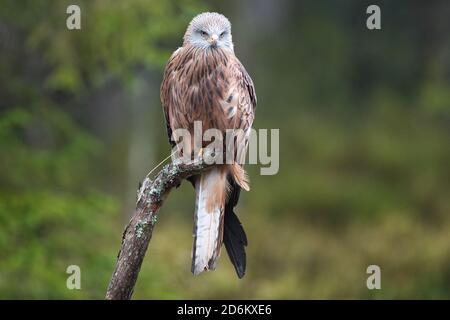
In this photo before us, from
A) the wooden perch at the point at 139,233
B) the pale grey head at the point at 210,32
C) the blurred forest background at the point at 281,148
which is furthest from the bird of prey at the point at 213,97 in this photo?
the blurred forest background at the point at 281,148

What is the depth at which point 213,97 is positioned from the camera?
4.91 m

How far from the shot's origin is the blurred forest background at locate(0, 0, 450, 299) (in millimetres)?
6957

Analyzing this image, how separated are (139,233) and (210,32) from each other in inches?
54.6

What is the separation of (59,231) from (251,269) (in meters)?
3.70

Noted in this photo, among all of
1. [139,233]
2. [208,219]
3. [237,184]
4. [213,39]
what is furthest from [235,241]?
[213,39]

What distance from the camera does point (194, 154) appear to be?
493 centimetres

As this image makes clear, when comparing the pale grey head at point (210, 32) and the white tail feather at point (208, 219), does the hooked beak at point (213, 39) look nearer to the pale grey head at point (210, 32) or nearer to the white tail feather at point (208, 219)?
the pale grey head at point (210, 32)

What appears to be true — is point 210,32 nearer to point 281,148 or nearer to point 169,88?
point 169,88

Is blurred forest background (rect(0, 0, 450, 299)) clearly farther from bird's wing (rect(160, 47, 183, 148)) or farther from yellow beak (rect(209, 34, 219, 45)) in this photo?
yellow beak (rect(209, 34, 219, 45))

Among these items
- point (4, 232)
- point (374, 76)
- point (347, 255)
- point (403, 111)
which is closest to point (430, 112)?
point (403, 111)

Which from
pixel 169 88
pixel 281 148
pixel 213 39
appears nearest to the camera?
pixel 213 39

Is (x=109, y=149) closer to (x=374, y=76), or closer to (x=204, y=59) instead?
(x=374, y=76)

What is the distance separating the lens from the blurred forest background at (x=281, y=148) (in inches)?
274

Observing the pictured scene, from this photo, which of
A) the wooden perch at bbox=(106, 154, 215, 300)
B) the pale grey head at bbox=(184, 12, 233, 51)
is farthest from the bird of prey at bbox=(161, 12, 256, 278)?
the wooden perch at bbox=(106, 154, 215, 300)
